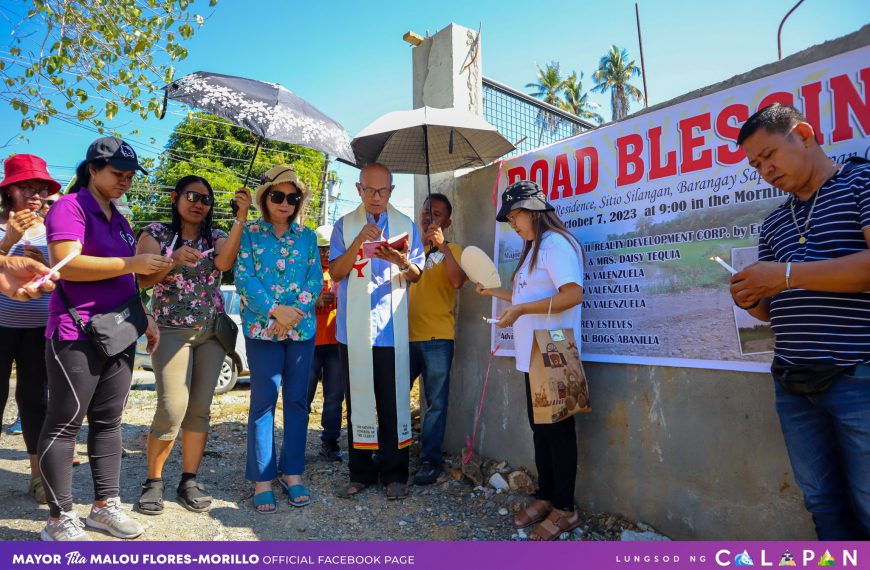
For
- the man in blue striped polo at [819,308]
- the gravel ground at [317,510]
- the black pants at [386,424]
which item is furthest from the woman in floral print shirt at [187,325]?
the man in blue striped polo at [819,308]

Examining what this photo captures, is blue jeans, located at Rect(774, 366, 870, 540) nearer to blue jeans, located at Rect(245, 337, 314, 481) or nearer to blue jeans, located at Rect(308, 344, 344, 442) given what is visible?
blue jeans, located at Rect(245, 337, 314, 481)

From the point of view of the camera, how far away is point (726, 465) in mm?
2613

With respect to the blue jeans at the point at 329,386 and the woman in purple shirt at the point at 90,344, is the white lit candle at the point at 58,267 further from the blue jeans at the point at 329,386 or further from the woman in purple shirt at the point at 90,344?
the blue jeans at the point at 329,386

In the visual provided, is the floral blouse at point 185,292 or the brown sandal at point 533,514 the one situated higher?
the floral blouse at point 185,292

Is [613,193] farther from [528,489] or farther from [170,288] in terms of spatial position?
[170,288]

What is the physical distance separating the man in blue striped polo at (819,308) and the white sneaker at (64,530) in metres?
3.14

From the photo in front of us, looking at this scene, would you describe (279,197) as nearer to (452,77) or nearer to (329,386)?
(329,386)

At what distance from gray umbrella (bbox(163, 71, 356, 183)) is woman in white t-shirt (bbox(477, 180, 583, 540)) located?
1274mm

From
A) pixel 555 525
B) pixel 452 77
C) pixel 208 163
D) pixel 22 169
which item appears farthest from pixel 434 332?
pixel 208 163

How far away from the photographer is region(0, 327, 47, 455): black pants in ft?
10.5

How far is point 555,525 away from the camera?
9.59ft

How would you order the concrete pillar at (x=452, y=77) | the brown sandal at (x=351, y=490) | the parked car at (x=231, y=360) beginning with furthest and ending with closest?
the parked car at (x=231, y=360), the concrete pillar at (x=452, y=77), the brown sandal at (x=351, y=490)

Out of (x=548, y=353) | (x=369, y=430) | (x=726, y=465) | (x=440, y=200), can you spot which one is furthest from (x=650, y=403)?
(x=440, y=200)

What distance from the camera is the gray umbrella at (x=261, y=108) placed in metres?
3.22
